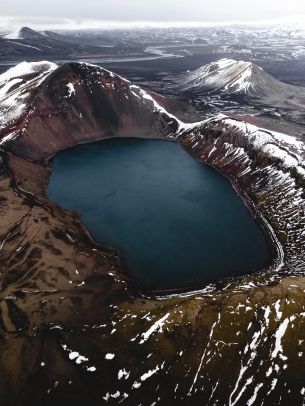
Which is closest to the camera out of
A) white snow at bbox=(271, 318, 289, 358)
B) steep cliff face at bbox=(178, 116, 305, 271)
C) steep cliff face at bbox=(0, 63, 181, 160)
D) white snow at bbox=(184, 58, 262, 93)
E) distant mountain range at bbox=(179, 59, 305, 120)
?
white snow at bbox=(271, 318, 289, 358)

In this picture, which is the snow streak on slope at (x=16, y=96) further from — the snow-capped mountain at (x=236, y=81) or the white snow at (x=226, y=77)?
the white snow at (x=226, y=77)

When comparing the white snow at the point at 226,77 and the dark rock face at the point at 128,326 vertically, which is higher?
the white snow at the point at 226,77

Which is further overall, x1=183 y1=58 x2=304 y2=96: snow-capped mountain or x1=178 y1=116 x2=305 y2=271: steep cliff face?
x1=183 y1=58 x2=304 y2=96: snow-capped mountain

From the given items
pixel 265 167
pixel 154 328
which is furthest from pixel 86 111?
pixel 154 328

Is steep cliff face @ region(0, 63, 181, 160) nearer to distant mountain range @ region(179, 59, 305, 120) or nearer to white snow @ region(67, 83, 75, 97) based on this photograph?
white snow @ region(67, 83, 75, 97)

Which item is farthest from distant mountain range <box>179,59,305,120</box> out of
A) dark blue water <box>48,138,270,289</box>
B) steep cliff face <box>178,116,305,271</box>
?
dark blue water <box>48,138,270,289</box>

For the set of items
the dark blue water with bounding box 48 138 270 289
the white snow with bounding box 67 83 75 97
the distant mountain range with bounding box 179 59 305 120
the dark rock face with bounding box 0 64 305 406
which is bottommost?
the dark blue water with bounding box 48 138 270 289

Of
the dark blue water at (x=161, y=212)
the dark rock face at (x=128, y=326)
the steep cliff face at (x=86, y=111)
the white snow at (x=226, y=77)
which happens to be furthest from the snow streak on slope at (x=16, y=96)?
the white snow at (x=226, y=77)
